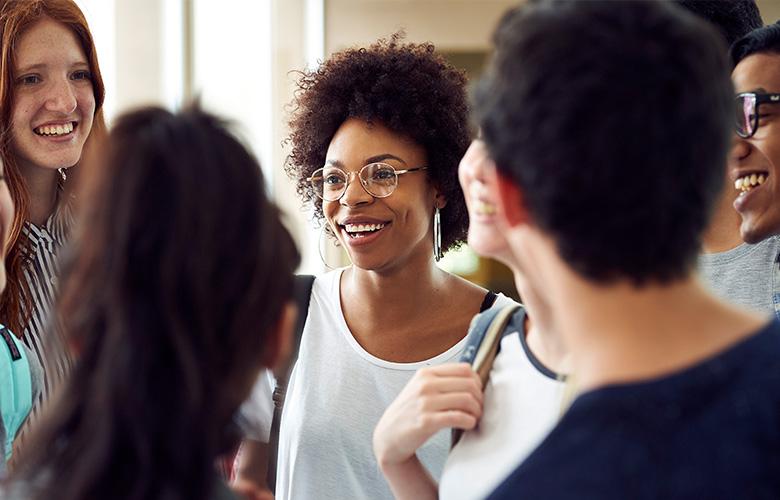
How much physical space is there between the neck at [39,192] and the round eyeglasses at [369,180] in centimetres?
87

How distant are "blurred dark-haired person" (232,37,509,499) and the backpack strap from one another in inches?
19.6

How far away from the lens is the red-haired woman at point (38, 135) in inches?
96.7

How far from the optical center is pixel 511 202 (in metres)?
1.06

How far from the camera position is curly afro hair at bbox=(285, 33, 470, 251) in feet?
7.80

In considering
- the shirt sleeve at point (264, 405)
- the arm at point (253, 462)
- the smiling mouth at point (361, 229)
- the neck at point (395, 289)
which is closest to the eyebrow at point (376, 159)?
the smiling mouth at point (361, 229)

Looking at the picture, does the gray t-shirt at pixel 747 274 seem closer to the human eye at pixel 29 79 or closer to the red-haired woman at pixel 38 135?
the red-haired woman at pixel 38 135

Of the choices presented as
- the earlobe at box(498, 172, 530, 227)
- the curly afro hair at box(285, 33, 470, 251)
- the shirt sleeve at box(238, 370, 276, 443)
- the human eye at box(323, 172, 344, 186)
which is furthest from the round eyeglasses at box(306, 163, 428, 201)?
the earlobe at box(498, 172, 530, 227)

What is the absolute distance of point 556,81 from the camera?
0.94 metres

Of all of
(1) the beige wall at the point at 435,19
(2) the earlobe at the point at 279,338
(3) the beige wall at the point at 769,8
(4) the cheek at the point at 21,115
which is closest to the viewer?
(2) the earlobe at the point at 279,338

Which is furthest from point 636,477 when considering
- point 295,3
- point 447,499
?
point 295,3

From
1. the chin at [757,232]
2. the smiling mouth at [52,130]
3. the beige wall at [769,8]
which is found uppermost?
the beige wall at [769,8]

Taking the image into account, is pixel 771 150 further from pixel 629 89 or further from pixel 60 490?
pixel 60 490

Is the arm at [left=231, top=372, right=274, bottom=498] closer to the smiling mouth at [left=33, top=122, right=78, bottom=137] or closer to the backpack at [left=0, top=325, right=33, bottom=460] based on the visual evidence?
the backpack at [left=0, top=325, right=33, bottom=460]

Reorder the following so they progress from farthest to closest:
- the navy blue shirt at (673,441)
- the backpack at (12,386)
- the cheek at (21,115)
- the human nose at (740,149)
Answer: the cheek at (21,115) → the human nose at (740,149) → the backpack at (12,386) → the navy blue shirt at (673,441)
